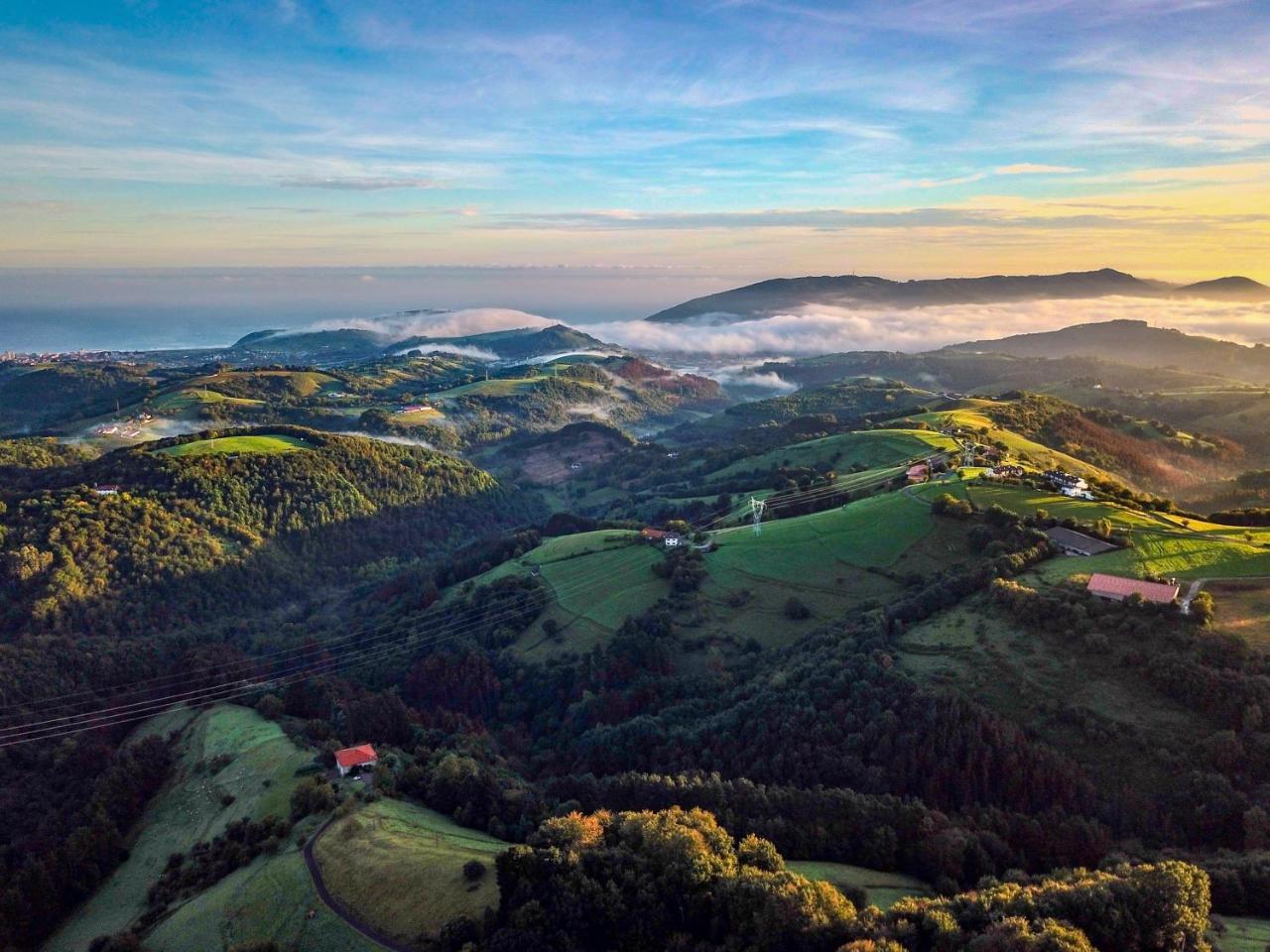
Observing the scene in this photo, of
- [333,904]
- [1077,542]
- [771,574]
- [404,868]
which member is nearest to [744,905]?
[404,868]

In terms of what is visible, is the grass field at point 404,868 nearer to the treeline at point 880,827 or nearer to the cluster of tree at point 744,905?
the cluster of tree at point 744,905

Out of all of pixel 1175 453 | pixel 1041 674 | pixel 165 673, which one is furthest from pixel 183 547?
pixel 1175 453

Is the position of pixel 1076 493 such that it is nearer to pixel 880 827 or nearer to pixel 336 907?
pixel 880 827

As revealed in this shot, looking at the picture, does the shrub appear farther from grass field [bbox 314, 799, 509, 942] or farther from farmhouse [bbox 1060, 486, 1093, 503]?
grass field [bbox 314, 799, 509, 942]

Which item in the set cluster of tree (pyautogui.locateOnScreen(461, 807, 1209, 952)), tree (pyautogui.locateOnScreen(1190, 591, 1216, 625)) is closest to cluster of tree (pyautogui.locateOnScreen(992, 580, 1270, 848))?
tree (pyautogui.locateOnScreen(1190, 591, 1216, 625))

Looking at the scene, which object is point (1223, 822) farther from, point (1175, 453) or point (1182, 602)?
point (1175, 453)
